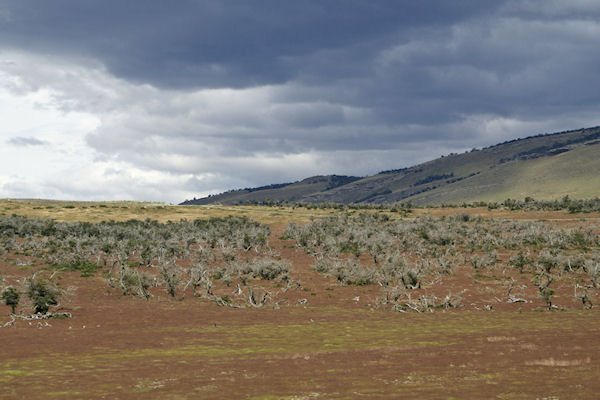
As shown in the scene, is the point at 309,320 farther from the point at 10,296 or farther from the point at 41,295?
the point at 10,296

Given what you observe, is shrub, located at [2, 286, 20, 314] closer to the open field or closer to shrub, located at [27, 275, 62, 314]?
the open field

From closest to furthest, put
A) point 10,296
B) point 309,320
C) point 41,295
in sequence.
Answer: point 309,320, point 41,295, point 10,296

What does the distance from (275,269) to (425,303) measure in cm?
1773

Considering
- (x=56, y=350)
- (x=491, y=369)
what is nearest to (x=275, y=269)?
(x=56, y=350)

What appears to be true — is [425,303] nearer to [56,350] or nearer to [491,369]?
[491,369]

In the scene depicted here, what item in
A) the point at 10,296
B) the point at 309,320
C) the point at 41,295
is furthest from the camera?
the point at 10,296

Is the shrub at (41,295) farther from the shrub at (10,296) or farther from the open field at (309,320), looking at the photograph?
the shrub at (10,296)

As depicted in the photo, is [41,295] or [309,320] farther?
[41,295]

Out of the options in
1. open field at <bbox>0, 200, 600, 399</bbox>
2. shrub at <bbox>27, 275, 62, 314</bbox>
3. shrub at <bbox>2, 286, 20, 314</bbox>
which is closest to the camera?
open field at <bbox>0, 200, 600, 399</bbox>

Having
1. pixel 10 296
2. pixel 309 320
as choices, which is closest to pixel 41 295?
pixel 10 296

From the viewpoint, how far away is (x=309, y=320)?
3291 centimetres

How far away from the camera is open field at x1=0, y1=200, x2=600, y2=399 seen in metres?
17.2

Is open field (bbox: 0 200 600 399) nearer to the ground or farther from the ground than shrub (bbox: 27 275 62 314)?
nearer to the ground

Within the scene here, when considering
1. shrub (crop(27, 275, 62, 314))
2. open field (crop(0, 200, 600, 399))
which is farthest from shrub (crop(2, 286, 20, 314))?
shrub (crop(27, 275, 62, 314))
